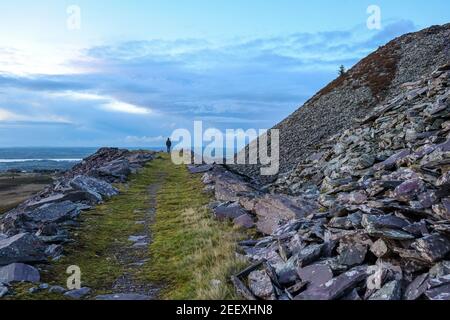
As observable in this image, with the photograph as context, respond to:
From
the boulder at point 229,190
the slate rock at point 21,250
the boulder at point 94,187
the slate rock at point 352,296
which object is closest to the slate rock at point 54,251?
the slate rock at point 21,250

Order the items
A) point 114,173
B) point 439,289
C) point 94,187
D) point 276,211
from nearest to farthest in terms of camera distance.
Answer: point 439,289, point 276,211, point 94,187, point 114,173

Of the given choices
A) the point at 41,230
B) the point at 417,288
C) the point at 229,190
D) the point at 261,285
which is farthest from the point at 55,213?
the point at 417,288

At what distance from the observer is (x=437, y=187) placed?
1102 cm

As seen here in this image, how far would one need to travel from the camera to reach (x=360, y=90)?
58438mm

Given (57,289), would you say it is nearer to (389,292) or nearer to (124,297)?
(124,297)

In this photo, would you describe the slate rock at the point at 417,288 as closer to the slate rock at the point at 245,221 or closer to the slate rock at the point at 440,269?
the slate rock at the point at 440,269

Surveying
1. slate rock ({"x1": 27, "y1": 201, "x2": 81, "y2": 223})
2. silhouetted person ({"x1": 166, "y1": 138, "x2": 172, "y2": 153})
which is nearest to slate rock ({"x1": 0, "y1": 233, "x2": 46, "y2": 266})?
slate rock ({"x1": 27, "y1": 201, "x2": 81, "y2": 223})

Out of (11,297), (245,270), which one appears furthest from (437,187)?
(11,297)

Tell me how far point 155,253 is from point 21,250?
3.67 metres

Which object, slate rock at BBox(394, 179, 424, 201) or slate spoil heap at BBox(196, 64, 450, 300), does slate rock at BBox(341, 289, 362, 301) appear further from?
slate rock at BBox(394, 179, 424, 201)

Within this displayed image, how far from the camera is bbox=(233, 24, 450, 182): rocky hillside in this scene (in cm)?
5019

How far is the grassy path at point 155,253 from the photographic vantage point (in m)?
10.0
